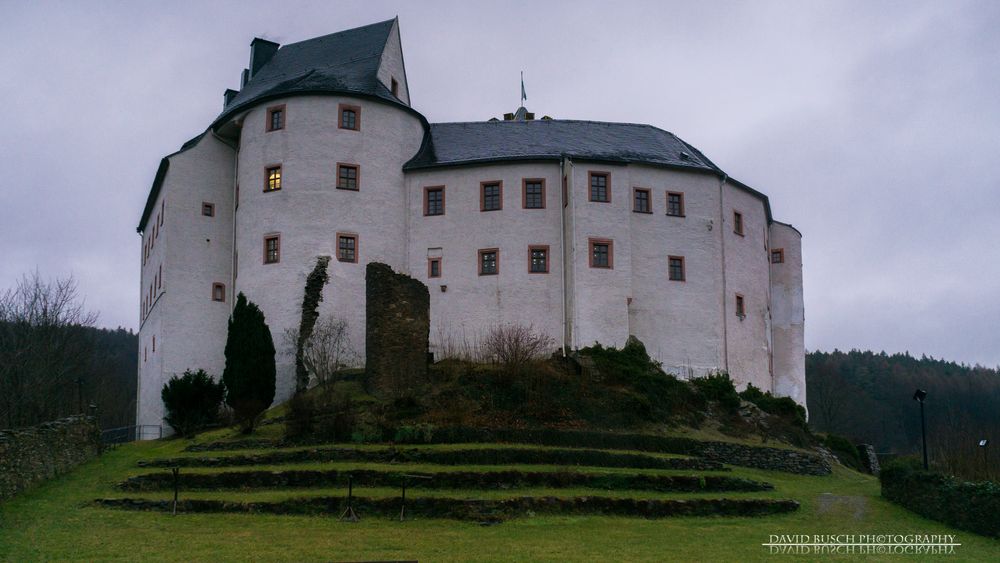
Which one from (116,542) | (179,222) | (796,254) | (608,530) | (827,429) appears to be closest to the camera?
(116,542)

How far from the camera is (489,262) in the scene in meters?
42.8

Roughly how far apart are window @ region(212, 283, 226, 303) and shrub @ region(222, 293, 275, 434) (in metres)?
4.97

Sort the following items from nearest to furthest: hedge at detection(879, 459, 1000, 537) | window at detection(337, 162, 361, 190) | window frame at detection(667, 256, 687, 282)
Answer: hedge at detection(879, 459, 1000, 537), window at detection(337, 162, 361, 190), window frame at detection(667, 256, 687, 282)

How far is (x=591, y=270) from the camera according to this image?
42000 millimetres

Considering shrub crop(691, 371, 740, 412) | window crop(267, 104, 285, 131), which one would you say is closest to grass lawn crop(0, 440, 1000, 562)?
shrub crop(691, 371, 740, 412)

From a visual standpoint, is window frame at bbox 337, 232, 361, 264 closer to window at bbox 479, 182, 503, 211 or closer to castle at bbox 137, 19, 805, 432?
castle at bbox 137, 19, 805, 432

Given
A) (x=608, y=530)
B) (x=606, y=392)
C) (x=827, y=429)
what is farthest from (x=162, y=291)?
(x=827, y=429)

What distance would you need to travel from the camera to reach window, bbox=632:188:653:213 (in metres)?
44.0

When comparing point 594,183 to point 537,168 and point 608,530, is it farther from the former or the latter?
point 608,530

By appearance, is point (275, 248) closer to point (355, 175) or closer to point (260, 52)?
point (355, 175)

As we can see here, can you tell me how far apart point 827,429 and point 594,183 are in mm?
40301

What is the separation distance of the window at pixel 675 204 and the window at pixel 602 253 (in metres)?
3.51

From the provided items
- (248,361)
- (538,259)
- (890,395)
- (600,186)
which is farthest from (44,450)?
(890,395)

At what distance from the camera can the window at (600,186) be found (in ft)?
141
